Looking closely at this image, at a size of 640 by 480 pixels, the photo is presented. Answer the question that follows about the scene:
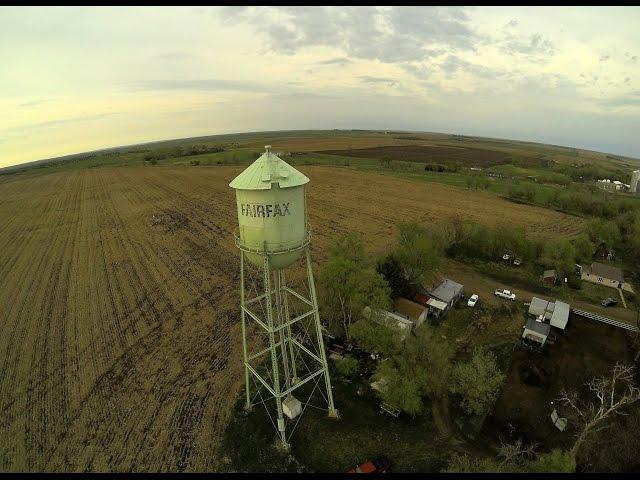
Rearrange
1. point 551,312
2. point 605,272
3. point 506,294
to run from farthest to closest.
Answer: point 605,272, point 506,294, point 551,312

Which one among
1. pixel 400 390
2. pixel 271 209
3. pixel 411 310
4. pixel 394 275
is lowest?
pixel 400 390

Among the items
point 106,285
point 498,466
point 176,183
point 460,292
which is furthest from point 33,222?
point 498,466

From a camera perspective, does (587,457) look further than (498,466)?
Yes

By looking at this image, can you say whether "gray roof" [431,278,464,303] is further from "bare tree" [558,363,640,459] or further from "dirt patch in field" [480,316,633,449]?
"bare tree" [558,363,640,459]

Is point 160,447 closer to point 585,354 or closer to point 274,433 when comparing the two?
point 274,433

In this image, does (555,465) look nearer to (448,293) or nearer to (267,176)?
(267,176)

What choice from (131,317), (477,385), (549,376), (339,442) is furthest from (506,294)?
(131,317)
